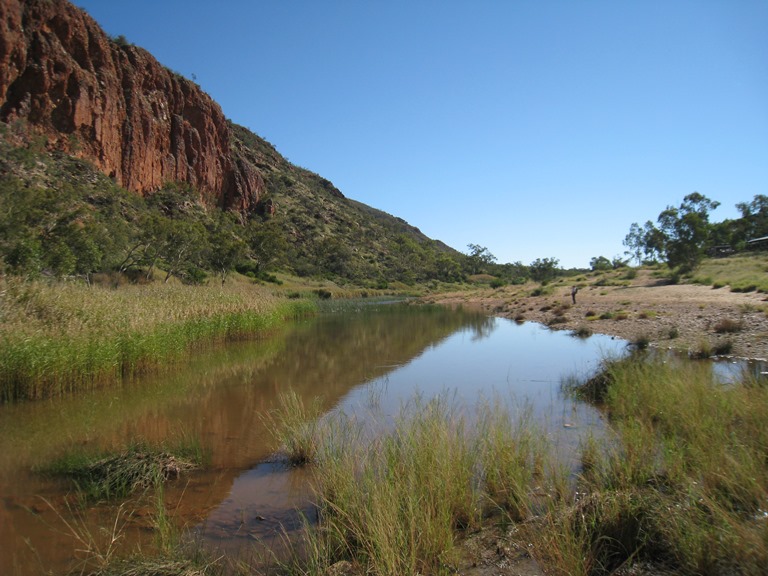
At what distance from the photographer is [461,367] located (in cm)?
1413

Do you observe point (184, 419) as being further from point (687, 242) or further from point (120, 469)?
point (687, 242)

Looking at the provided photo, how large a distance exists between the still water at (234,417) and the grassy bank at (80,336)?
49cm

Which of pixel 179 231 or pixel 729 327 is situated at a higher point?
pixel 179 231

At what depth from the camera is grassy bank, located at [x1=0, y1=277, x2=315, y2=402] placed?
31.2 ft

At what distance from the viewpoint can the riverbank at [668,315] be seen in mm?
13797

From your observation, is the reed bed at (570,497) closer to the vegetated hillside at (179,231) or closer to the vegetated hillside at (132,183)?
the vegetated hillside at (179,231)

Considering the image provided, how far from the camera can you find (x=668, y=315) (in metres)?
21.1

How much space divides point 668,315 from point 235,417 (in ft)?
65.6

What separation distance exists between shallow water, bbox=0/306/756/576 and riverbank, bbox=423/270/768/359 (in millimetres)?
2153

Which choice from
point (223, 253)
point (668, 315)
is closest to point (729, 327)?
point (668, 315)

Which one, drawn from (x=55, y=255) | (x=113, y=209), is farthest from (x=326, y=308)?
(x=113, y=209)

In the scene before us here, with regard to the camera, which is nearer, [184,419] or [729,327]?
[184,419]

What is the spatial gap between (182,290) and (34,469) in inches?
626

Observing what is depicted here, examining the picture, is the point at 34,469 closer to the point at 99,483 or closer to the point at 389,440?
the point at 99,483
